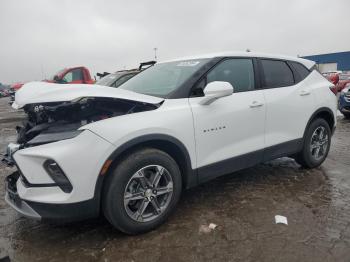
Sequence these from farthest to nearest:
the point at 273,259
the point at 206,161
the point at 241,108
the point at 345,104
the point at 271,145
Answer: the point at 345,104 < the point at 271,145 < the point at 241,108 < the point at 206,161 < the point at 273,259

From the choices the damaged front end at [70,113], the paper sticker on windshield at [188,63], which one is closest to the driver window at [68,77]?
the paper sticker on windshield at [188,63]

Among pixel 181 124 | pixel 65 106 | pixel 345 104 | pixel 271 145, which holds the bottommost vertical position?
pixel 345 104

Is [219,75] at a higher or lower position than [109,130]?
higher

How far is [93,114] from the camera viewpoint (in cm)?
285

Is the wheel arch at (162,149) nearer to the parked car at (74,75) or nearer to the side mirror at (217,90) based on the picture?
the side mirror at (217,90)

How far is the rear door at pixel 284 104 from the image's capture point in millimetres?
3773

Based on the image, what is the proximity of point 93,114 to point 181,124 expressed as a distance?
836 mm

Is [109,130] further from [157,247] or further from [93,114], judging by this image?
[157,247]

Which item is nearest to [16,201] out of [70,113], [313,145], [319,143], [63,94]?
[70,113]

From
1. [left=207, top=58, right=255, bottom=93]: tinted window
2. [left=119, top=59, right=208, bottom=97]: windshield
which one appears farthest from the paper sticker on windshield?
[left=207, top=58, right=255, bottom=93]: tinted window

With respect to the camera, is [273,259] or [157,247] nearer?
[273,259]

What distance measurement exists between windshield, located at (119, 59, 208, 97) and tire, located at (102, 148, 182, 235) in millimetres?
732

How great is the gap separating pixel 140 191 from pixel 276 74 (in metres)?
2.45

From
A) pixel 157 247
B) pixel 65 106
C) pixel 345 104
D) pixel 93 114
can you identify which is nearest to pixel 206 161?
pixel 157 247
